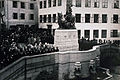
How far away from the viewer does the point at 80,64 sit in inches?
1011

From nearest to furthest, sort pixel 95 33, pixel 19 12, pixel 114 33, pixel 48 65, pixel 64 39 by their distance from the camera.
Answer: pixel 48 65
pixel 64 39
pixel 95 33
pixel 114 33
pixel 19 12

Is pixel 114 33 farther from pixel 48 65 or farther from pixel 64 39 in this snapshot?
pixel 48 65

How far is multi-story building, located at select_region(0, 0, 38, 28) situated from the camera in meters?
49.8

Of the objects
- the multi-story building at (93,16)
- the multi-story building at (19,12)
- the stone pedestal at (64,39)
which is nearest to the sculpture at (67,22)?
the stone pedestal at (64,39)

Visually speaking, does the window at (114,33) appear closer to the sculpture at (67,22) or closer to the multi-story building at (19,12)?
the sculpture at (67,22)

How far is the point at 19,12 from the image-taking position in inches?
2052

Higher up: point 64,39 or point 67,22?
point 67,22

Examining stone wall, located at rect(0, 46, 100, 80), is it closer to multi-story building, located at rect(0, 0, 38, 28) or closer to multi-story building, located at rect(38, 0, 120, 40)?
multi-story building, located at rect(38, 0, 120, 40)

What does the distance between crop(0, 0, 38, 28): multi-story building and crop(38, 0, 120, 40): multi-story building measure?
7.71m

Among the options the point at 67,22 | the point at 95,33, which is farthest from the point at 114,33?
the point at 67,22

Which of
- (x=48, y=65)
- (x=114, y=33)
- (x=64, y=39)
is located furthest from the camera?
(x=114, y=33)

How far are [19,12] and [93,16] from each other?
58.2ft

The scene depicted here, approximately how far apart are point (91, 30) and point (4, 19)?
62.8 feet

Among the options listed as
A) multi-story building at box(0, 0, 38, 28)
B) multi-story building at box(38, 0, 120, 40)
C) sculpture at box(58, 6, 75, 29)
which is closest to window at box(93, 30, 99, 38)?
multi-story building at box(38, 0, 120, 40)
